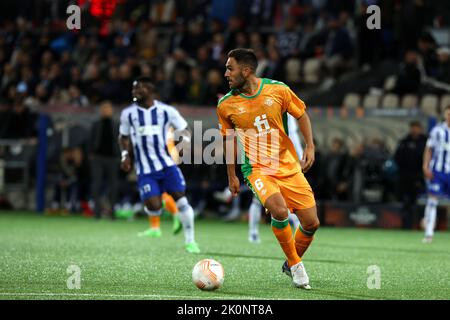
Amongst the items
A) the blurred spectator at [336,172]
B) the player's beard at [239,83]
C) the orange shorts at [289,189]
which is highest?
the player's beard at [239,83]

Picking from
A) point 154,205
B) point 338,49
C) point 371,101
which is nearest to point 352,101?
point 371,101

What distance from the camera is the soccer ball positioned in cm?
814

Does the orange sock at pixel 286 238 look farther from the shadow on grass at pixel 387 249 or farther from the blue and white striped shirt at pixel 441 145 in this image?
the blue and white striped shirt at pixel 441 145

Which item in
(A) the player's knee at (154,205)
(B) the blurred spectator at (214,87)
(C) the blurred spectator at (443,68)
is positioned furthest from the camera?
(B) the blurred spectator at (214,87)

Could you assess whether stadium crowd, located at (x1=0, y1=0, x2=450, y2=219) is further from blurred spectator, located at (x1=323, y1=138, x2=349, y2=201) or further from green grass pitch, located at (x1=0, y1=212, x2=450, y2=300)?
green grass pitch, located at (x1=0, y1=212, x2=450, y2=300)

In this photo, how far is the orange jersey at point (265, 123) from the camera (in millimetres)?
8828

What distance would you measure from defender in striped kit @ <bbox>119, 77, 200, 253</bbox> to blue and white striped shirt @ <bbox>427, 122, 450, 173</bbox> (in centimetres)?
451

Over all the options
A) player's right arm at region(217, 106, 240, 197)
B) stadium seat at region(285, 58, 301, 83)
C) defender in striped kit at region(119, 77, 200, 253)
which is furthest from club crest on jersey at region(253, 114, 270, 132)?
stadium seat at region(285, 58, 301, 83)

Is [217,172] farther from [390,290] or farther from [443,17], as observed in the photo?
[390,290]

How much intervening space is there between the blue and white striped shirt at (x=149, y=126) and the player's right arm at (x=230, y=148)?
151 inches

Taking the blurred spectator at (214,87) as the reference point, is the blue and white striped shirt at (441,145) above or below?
→ below

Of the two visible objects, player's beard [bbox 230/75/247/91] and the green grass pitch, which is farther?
player's beard [bbox 230/75/247/91]

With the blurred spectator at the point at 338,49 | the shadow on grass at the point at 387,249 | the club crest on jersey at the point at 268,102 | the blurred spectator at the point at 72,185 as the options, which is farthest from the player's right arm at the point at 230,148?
the blurred spectator at the point at 338,49

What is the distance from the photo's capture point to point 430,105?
1941 cm
